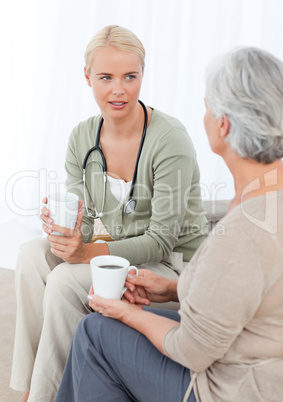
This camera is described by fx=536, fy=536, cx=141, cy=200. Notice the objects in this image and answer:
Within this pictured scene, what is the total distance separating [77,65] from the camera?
11.2 ft

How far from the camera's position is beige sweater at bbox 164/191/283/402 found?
3.50 ft

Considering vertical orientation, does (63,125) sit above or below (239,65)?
below

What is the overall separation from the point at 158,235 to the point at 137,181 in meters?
0.21

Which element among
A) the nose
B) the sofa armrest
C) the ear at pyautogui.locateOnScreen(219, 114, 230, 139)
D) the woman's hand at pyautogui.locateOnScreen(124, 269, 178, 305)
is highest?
the nose

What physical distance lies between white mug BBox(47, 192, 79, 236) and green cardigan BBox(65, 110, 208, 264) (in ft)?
0.63

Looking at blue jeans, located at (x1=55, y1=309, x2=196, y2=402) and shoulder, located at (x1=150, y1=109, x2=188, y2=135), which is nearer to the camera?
blue jeans, located at (x1=55, y1=309, x2=196, y2=402)

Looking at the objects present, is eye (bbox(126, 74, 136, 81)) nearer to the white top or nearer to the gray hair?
the white top

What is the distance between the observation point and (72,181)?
199 cm

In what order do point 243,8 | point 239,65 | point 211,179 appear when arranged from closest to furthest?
1. point 239,65
2. point 243,8
3. point 211,179

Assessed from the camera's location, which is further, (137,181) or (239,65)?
(137,181)

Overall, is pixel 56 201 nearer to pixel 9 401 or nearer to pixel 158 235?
pixel 158 235

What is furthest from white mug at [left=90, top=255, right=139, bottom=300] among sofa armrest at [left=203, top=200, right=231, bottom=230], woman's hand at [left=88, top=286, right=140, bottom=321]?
sofa armrest at [left=203, top=200, right=231, bottom=230]

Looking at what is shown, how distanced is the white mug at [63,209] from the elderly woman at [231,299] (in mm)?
421

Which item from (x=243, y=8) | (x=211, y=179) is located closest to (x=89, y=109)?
(x=211, y=179)
